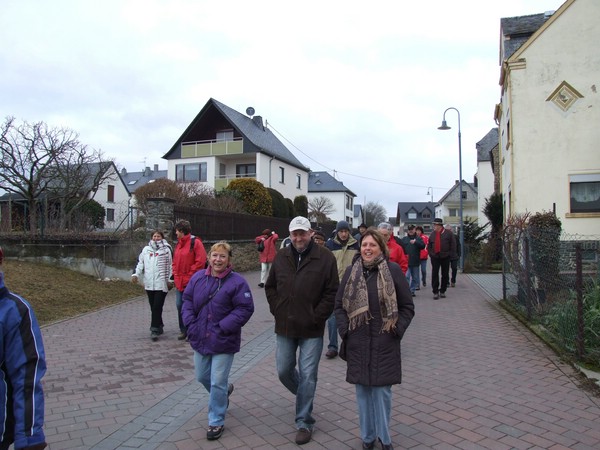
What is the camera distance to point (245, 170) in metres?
39.6

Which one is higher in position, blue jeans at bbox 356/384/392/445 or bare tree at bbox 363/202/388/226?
bare tree at bbox 363/202/388/226

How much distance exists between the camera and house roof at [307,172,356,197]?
69.1 m

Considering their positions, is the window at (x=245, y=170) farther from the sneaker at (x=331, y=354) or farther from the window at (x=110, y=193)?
the sneaker at (x=331, y=354)

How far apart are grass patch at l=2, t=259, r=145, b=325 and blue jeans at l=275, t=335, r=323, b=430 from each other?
6.40 metres

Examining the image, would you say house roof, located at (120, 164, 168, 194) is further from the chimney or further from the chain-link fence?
the chain-link fence

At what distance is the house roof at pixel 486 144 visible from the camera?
4472 centimetres

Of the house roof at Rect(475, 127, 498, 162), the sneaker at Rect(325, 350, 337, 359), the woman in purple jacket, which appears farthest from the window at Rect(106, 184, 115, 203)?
the woman in purple jacket

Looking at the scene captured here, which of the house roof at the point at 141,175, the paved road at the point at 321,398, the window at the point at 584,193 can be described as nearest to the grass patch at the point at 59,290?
the paved road at the point at 321,398

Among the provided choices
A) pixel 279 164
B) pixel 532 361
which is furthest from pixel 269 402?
pixel 279 164

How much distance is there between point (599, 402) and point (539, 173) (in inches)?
509

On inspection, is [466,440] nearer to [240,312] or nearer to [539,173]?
[240,312]

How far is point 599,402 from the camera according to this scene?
15.6ft

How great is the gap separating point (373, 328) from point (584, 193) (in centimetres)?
1515

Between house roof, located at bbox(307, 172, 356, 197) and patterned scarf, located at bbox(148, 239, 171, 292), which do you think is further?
house roof, located at bbox(307, 172, 356, 197)
